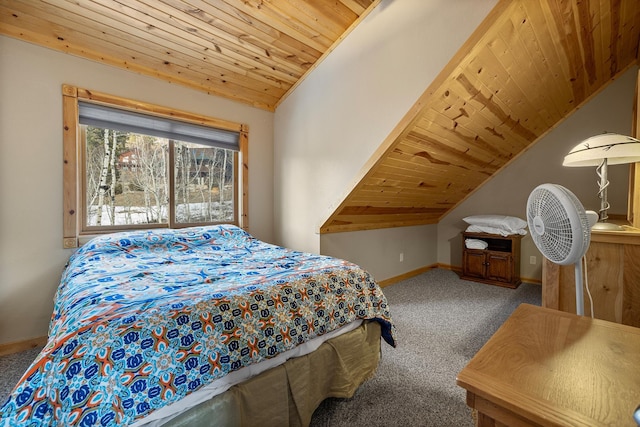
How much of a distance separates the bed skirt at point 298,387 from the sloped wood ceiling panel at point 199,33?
248cm

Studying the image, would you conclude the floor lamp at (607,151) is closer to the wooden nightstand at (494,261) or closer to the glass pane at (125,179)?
the wooden nightstand at (494,261)

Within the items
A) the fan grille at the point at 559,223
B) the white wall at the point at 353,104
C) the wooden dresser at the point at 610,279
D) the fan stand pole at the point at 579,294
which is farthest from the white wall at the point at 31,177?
the wooden dresser at the point at 610,279

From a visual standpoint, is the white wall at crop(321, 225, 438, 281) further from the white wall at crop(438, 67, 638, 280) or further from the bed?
the bed

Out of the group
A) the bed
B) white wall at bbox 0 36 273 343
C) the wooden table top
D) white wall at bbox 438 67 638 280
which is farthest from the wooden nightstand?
white wall at bbox 0 36 273 343

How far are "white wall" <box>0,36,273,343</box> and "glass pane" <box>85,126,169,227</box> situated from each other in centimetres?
28

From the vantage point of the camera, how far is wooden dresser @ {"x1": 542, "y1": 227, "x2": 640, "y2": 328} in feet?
4.77

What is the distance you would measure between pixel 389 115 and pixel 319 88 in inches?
38.9

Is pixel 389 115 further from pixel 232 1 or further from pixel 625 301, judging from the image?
pixel 625 301

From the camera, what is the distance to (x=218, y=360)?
1107 millimetres

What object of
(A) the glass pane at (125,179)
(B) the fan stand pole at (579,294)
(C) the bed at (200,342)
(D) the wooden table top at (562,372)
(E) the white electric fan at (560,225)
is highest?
(A) the glass pane at (125,179)

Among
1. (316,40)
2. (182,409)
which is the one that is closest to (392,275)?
(316,40)

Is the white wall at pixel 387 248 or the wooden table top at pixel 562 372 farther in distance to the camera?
the white wall at pixel 387 248

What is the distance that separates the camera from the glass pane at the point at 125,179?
250 cm

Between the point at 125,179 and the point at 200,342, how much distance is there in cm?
223
